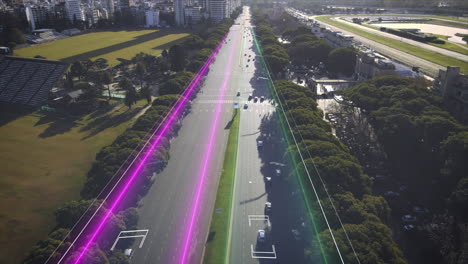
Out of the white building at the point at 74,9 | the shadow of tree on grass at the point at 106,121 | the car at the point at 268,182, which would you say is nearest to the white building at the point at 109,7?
the white building at the point at 74,9

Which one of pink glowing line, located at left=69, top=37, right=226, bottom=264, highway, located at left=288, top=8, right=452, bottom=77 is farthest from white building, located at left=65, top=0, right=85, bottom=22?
highway, located at left=288, top=8, right=452, bottom=77

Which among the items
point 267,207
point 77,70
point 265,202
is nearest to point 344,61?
point 265,202

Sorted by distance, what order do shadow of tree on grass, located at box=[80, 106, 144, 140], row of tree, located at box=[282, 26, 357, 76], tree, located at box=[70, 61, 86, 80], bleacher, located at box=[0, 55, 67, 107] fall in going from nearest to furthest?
shadow of tree on grass, located at box=[80, 106, 144, 140] → bleacher, located at box=[0, 55, 67, 107] → tree, located at box=[70, 61, 86, 80] → row of tree, located at box=[282, 26, 357, 76]

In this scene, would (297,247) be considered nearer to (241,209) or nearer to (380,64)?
(241,209)

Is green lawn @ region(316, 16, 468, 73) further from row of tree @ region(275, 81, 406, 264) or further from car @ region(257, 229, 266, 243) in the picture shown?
car @ region(257, 229, 266, 243)

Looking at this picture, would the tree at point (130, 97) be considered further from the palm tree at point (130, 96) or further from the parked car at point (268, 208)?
the parked car at point (268, 208)

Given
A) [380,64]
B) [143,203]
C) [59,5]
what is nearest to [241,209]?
[143,203]

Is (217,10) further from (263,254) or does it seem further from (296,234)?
(263,254)
